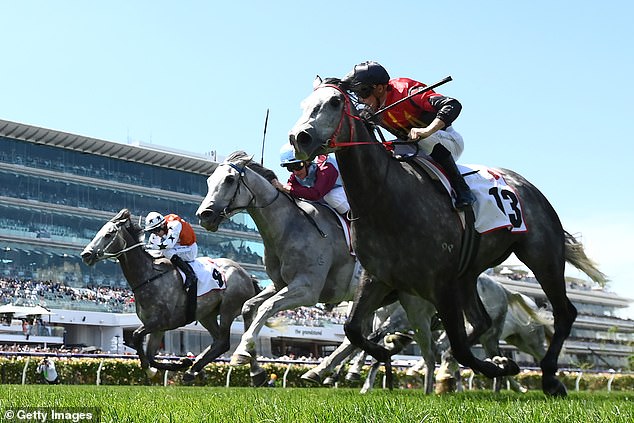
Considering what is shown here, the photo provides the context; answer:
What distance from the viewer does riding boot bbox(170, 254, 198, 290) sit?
12461 millimetres

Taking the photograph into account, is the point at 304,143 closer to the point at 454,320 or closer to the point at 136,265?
the point at 454,320

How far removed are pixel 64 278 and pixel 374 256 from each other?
70550 millimetres

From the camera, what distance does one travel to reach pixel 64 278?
72.7m

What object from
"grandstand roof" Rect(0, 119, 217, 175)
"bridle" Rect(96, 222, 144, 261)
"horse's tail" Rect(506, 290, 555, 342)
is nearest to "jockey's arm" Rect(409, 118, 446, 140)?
"bridle" Rect(96, 222, 144, 261)

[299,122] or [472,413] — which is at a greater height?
[299,122]

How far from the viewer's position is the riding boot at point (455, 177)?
642 cm

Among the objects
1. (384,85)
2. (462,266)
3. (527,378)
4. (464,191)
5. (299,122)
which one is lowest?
(527,378)

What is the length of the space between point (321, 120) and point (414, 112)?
109 centimetres

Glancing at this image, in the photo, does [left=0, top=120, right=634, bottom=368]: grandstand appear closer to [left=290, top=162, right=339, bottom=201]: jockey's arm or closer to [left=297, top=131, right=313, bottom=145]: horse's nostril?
[left=290, top=162, right=339, bottom=201]: jockey's arm

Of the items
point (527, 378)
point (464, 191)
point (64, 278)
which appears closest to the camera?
point (464, 191)

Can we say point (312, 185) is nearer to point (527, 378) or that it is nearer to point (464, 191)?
point (464, 191)

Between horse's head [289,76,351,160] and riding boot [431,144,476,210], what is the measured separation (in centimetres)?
99

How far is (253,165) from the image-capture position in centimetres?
1027

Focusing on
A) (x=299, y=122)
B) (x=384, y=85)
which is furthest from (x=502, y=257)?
(x=299, y=122)
